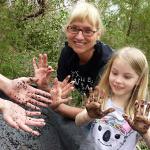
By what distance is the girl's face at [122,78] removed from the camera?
1877mm

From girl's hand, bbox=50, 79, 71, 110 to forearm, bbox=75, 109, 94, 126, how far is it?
94 mm

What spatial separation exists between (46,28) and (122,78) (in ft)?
12.0

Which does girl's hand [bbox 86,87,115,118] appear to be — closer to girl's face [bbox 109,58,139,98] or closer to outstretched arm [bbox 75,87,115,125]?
outstretched arm [bbox 75,87,115,125]

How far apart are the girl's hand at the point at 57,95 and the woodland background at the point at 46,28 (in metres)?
1.77

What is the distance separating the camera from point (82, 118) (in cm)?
184

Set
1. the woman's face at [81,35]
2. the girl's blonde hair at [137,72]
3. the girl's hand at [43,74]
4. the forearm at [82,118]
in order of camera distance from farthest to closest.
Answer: the woman's face at [81,35]
the girl's hand at [43,74]
the girl's blonde hair at [137,72]
the forearm at [82,118]

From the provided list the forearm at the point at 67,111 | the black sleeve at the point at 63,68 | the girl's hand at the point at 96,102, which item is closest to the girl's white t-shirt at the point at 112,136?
the forearm at the point at 67,111

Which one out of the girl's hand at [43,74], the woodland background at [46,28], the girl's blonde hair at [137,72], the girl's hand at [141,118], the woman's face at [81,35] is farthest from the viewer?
the woodland background at [46,28]

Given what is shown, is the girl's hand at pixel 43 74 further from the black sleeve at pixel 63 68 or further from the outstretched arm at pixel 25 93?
the black sleeve at pixel 63 68

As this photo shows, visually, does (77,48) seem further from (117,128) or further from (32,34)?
(32,34)

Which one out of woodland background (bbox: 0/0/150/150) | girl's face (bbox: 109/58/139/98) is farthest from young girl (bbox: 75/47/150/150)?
woodland background (bbox: 0/0/150/150)

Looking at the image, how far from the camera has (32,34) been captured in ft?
17.3

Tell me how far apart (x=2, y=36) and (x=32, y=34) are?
4.22 feet

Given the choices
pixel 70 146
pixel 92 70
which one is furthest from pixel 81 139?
pixel 92 70
